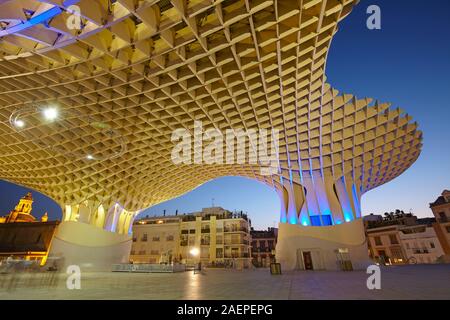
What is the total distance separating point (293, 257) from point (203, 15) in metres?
22.2

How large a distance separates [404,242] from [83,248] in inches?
2146

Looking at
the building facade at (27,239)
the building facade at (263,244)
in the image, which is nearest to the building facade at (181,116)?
the building facade at (27,239)

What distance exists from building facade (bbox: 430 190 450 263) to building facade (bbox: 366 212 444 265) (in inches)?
48.8

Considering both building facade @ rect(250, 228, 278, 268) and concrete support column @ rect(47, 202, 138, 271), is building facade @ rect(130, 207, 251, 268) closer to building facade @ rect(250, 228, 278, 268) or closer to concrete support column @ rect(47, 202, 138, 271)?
building facade @ rect(250, 228, 278, 268)

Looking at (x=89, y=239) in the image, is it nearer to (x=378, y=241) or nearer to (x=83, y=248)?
(x=83, y=248)

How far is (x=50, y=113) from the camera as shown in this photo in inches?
632

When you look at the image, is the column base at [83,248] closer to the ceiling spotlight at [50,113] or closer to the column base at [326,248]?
the ceiling spotlight at [50,113]

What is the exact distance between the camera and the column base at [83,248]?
25.8 meters

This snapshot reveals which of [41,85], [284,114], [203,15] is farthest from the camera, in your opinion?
[284,114]

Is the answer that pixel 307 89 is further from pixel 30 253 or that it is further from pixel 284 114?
pixel 30 253

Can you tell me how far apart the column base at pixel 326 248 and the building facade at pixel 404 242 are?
867 inches

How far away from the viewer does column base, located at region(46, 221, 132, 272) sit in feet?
84.7
